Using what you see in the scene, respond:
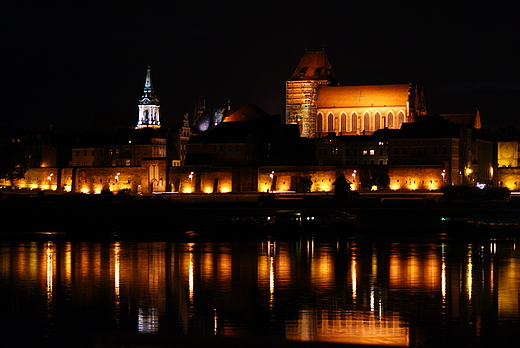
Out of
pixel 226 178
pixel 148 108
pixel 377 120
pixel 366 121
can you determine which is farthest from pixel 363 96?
pixel 148 108

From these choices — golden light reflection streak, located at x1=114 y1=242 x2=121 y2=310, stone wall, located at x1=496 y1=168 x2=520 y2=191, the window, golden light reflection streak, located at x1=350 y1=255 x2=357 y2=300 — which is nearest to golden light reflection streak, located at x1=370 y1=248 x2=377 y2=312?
golden light reflection streak, located at x1=350 y1=255 x2=357 y2=300

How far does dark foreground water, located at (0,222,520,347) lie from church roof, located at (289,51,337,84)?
242ft

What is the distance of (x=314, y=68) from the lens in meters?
124

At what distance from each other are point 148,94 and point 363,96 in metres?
48.7

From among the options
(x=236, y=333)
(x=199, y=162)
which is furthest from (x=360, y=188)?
(x=236, y=333)

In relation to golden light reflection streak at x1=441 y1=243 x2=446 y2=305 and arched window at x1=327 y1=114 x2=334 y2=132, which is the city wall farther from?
golden light reflection streak at x1=441 y1=243 x2=446 y2=305

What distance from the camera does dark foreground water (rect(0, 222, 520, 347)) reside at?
2438cm

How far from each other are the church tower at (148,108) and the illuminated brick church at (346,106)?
1195 inches

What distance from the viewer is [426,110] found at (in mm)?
121250

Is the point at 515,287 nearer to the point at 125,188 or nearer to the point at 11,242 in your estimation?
the point at 11,242

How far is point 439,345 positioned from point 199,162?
70123 millimetres

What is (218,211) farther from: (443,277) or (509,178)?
(509,178)

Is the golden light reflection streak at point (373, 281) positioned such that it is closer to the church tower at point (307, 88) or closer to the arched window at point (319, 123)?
the arched window at point (319, 123)

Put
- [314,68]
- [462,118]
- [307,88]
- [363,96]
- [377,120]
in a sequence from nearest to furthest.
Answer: [462,118] → [377,120] → [363,96] → [307,88] → [314,68]
